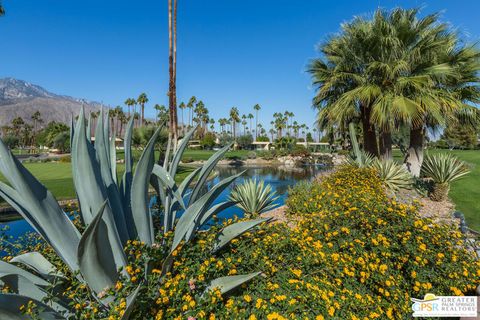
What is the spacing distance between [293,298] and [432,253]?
Answer: 2075 millimetres

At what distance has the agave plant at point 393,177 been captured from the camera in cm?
829

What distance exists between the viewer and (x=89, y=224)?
177cm

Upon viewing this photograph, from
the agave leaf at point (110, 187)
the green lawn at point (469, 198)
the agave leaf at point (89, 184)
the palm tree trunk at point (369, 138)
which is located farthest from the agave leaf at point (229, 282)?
the palm tree trunk at point (369, 138)

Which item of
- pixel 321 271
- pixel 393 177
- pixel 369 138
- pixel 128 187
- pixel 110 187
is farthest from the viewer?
pixel 369 138

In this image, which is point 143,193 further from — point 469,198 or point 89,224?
point 469,198

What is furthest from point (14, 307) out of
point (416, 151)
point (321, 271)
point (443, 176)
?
point (416, 151)

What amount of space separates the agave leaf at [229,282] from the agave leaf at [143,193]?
94cm

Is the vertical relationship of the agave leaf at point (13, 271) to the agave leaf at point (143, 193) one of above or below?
below

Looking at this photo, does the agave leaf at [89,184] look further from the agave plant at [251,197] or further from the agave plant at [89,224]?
the agave plant at [251,197]

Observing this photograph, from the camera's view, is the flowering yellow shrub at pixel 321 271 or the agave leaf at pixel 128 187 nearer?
the flowering yellow shrub at pixel 321 271

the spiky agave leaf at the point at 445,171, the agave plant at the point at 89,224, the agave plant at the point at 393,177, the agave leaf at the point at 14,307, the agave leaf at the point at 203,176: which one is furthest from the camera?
the agave plant at the point at 393,177

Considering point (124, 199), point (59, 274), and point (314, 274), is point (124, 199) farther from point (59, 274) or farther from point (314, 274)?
point (314, 274)

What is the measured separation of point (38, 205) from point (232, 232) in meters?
2.01

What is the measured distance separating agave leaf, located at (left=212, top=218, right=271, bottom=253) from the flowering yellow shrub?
9 cm
